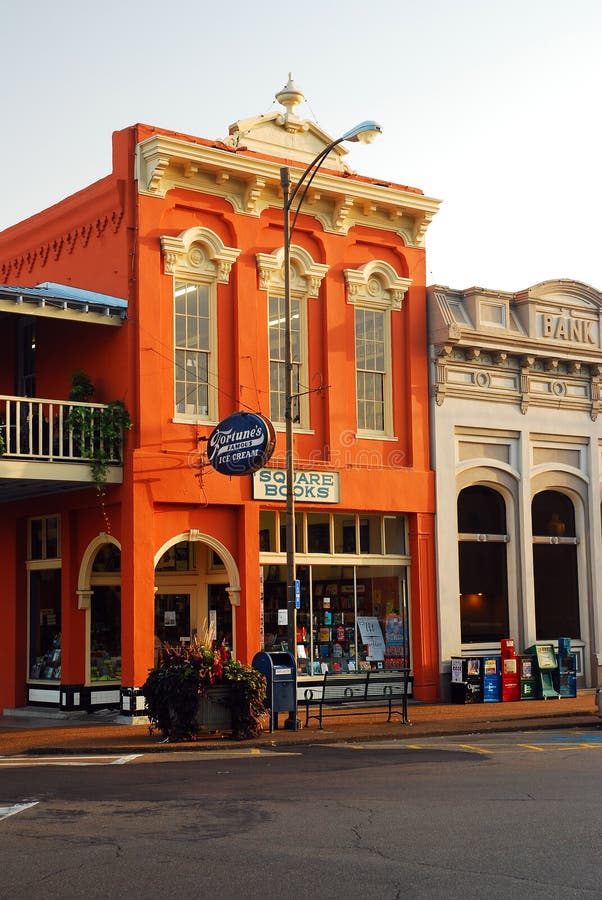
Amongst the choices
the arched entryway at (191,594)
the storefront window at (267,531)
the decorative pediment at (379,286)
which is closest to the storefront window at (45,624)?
the arched entryway at (191,594)

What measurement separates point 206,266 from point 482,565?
859 cm

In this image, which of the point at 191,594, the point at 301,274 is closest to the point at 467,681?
the point at 191,594

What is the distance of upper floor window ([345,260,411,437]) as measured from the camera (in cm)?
2397

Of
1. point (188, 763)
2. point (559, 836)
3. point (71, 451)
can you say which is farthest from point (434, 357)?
point (559, 836)

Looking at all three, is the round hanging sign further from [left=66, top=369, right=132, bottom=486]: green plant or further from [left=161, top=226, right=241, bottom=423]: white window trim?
[left=66, top=369, right=132, bottom=486]: green plant

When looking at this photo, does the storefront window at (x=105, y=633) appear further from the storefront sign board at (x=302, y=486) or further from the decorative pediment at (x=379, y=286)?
the decorative pediment at (x=379, y=286)

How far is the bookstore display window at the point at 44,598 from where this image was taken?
22.8m

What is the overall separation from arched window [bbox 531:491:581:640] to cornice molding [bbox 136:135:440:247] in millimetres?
6578

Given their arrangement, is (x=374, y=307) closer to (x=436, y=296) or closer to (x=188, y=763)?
(x=436, y=296)

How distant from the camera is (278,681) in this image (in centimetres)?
1861

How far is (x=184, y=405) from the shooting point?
2155 cm

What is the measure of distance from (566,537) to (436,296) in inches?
249

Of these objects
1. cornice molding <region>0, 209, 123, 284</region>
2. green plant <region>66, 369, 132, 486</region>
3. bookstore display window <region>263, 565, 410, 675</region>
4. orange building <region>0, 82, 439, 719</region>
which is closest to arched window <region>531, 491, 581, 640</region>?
orange building <region>0, 82, 439, 719</region>

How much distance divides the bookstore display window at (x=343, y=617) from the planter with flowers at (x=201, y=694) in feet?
14.5
